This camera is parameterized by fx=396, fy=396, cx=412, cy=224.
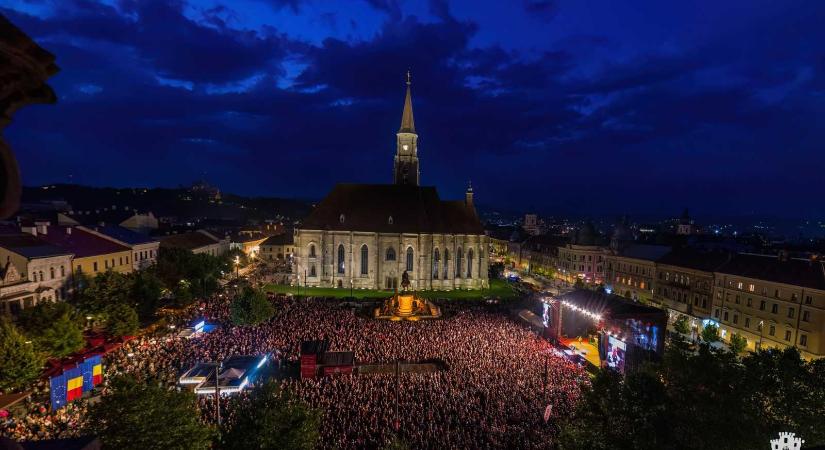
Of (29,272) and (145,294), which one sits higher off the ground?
(29,272)

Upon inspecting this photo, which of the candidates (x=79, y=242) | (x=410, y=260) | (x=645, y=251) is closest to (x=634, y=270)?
(x=645, y=251)

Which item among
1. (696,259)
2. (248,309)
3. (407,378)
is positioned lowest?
(407,378)

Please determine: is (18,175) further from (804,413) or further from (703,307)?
(703,307)

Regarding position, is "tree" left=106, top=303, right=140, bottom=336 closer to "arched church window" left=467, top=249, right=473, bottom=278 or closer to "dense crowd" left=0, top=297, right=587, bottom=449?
"dense crowd" left=0, top=297, right=587, bottom=449

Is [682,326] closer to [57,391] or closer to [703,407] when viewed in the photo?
[703,407]

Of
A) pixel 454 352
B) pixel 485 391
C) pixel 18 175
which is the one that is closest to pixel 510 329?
pixel 454 352

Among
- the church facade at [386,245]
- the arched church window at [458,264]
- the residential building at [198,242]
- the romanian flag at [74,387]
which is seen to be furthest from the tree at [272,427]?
the residential building at [198,242]
